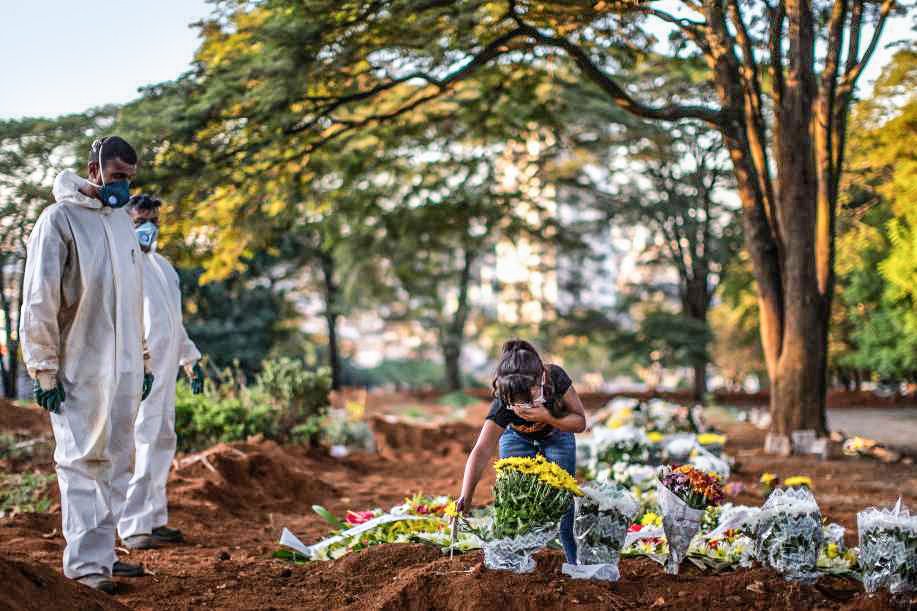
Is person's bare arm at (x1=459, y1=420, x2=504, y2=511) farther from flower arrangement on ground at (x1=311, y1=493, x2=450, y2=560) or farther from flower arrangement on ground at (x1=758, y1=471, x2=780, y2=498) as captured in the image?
flower arrangement on ground at (x1=758, y1=471, x2=780, y2=498)

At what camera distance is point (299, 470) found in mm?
9359

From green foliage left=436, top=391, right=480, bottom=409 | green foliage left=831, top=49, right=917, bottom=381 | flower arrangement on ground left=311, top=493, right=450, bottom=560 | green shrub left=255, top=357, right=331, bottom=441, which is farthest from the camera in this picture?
green foliage left=436, top=391, right=480, bottom=409

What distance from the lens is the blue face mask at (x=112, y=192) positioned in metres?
5.04

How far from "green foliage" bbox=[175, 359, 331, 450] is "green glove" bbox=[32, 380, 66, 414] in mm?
5420

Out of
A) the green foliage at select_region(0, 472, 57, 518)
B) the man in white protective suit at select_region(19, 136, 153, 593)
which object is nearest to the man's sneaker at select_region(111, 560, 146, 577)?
the man in white protective suit at select_region(19, 136, 153, 593)

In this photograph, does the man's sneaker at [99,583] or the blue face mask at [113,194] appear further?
the blue face mask at [113,194]

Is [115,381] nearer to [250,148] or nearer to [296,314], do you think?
[250,148]

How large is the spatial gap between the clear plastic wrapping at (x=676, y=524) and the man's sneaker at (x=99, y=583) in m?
2.76

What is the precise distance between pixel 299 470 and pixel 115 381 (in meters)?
4.58

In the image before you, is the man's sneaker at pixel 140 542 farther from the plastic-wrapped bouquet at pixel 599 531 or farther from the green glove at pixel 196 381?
the plastic-wrapped bouquet at pixel 599 531

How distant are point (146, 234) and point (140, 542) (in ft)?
6.46

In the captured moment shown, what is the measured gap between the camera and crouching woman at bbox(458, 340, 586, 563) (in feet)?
14.9

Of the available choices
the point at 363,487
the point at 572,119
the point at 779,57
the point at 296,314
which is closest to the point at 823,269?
the point at 779,57

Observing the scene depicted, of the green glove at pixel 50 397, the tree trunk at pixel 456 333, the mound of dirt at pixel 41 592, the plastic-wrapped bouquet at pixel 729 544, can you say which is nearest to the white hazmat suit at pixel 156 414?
the green glove at pixel 50 397
